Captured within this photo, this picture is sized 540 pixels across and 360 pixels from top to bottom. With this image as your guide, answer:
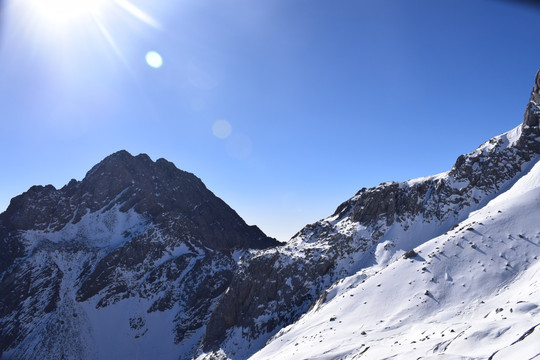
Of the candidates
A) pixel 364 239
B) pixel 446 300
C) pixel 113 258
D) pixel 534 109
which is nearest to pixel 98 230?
pixel 113 258

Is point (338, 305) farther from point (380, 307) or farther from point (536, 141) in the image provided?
point (536, 141)

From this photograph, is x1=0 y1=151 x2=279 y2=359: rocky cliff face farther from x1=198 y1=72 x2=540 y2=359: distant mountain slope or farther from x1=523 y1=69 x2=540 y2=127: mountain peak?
x1=523 y1=69 x2=540 y2=127: mountain peak

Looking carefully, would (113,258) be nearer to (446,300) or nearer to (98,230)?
(98,230)

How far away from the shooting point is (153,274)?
325ft

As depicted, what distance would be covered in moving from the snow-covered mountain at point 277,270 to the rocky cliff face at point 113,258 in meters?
0.48

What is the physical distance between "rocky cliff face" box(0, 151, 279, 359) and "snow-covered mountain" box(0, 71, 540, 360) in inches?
18.8

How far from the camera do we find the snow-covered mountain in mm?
32625

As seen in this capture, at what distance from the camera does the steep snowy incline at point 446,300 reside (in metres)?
21.0

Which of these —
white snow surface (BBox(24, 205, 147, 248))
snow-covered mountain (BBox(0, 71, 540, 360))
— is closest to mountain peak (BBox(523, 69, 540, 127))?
snow-covered mountain (BBox(0, 71, 540, 360))

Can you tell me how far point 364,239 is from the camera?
217 feet

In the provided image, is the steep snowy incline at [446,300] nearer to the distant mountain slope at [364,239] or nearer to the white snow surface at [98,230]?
the distant mountain slope at [364,239]

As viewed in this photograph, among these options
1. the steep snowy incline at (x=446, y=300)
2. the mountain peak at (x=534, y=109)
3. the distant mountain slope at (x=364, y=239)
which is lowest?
the steep snowy incline at (x=446, y=300)

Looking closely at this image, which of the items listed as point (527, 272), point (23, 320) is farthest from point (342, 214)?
point (23, 320)

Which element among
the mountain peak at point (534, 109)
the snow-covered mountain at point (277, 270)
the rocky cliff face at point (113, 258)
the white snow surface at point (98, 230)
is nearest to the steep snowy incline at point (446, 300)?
the snow-covered mountain at point (277, 270)
